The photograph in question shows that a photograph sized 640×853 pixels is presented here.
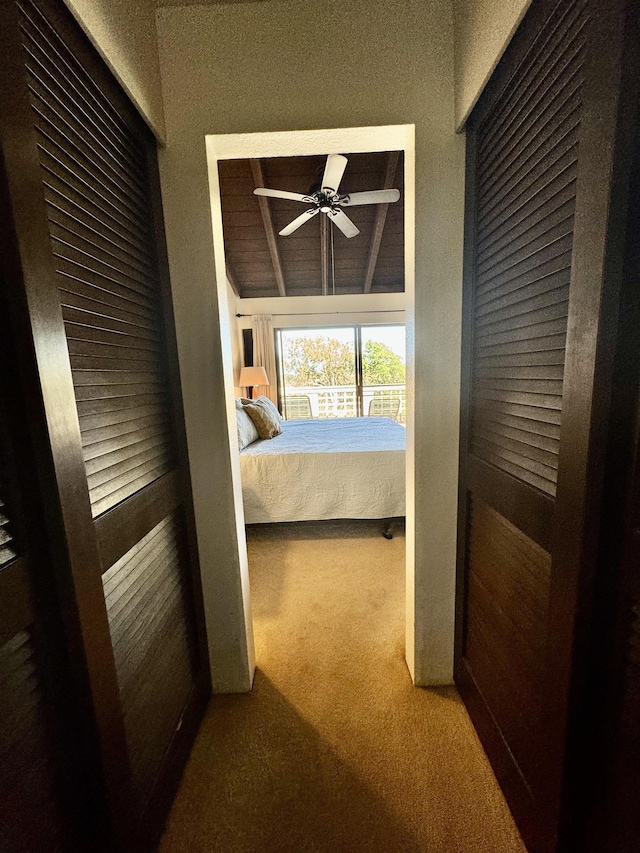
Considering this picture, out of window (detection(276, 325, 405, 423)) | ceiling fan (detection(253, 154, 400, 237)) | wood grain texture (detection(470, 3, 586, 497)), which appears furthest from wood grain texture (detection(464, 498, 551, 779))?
window (detection(276, 325, 405, 423))

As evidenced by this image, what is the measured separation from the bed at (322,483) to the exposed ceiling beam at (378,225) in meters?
2.55

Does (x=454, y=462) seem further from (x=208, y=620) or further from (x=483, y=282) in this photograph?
(x=208, y=620)

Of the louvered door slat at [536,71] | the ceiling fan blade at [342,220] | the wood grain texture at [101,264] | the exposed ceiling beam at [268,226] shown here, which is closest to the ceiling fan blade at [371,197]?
the ceiling fan blade at [342,220]

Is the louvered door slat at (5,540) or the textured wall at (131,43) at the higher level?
the textured wall at (131,43)

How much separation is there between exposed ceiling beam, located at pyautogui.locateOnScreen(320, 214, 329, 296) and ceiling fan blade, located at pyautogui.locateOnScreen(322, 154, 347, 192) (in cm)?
158

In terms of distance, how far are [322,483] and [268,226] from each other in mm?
3162

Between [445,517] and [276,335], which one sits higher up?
[276,335]

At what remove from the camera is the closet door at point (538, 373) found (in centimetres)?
59

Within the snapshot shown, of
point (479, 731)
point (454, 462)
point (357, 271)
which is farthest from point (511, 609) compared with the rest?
point (357, 271)

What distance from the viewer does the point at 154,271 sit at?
3.59 feet

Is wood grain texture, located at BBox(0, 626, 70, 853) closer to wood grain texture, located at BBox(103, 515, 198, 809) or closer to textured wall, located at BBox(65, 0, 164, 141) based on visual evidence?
wood grain texture, located at BBox(103, 515, 198, 809)

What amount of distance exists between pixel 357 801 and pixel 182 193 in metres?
2.01

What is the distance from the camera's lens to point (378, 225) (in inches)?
157

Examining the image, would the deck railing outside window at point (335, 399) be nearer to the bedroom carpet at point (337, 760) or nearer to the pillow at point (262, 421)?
the pillow at point (262, 421)
